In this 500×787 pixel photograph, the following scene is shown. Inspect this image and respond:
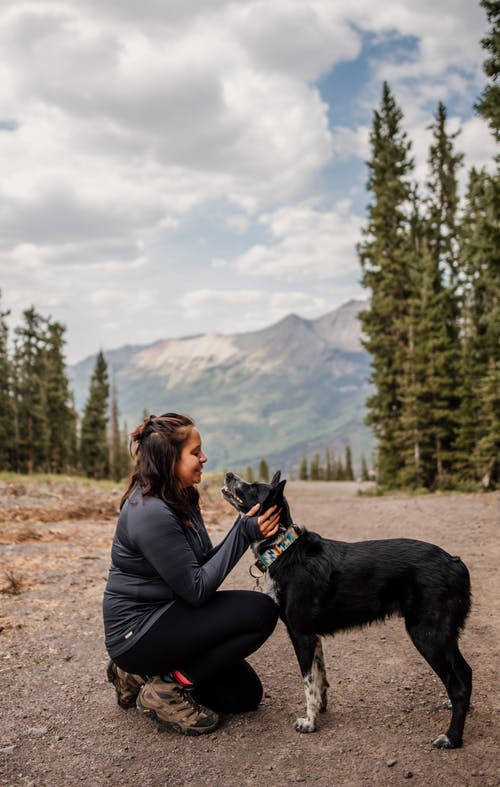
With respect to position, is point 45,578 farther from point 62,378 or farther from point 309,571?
point 62,378

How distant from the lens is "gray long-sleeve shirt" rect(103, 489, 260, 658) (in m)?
3.96

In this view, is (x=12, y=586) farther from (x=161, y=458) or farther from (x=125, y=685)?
(x=161, y=458)

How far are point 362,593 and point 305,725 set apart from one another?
0.97 m

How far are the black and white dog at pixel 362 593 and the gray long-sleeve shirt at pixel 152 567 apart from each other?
35cm

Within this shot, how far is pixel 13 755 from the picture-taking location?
3801mm

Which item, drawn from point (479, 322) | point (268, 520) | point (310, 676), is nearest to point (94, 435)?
point (479, 322)

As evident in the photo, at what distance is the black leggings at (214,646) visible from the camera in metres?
4.05

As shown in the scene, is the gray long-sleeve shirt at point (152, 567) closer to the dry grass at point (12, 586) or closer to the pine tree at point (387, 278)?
the dry grass at point (12, 586)

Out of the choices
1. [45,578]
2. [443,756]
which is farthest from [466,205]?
[443,756]

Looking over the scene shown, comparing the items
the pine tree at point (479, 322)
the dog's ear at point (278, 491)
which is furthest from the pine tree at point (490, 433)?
the dog's ear at point (278, 491)

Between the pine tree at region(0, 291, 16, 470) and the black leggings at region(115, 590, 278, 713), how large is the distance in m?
41.0

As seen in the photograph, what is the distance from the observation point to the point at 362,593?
408 cm

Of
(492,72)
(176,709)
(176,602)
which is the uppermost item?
(492,72)

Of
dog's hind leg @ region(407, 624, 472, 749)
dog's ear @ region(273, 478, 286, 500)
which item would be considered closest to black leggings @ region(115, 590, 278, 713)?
dog's ear @ region(273, 478, 286, 500)
